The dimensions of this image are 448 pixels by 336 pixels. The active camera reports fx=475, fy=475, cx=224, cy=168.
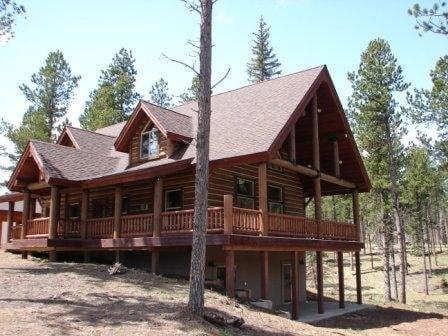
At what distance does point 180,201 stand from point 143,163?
2779mm

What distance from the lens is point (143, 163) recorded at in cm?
2238

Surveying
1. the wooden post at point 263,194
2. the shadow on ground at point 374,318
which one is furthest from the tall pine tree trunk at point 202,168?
the shadow on ground at point 374,318

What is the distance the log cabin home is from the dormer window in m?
0.07

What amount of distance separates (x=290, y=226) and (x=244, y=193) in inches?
152

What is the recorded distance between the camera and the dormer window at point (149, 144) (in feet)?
72.8

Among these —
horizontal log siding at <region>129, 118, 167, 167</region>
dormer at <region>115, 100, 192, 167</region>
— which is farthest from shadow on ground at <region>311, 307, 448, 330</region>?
horizontal log siding at <region>129, 118, 167, 167</region>

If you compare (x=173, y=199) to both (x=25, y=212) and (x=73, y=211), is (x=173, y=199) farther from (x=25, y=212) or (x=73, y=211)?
(x=73, y=211)

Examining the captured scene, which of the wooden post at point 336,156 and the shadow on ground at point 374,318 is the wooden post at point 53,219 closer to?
the shadow on ground at point 374,318

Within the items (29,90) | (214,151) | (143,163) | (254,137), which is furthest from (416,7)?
(29,90)

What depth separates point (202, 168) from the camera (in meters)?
12.8

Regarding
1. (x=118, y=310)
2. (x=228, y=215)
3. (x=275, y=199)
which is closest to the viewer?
(x=118, y=310)

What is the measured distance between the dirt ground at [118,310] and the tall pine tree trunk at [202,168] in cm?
73

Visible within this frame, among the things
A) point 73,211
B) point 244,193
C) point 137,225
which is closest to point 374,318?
point 244,193

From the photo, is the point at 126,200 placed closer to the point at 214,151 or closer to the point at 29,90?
the point at 214,151
